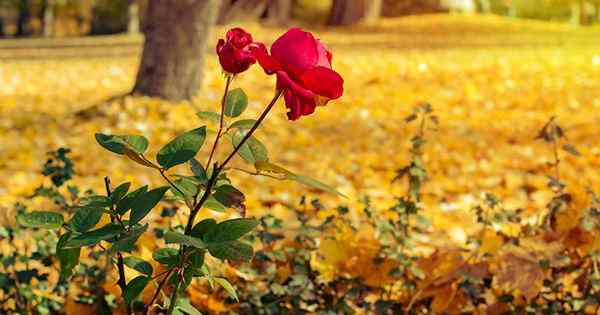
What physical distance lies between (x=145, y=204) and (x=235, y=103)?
26 centimetres

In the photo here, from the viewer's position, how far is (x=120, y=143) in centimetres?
151

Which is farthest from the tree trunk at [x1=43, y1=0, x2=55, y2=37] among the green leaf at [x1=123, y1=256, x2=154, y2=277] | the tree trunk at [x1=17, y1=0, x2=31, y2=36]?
the green leaf at [x1=123, y1=256, x2=154, y2=277]

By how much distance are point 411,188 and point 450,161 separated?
9.69 ft

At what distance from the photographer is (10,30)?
Result: 22.1 metres

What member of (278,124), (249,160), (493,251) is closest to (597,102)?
(278,124)

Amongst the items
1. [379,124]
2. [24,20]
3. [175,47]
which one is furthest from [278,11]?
[379,124]

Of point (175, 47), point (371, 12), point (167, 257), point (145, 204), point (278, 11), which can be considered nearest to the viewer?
point (145, 204)

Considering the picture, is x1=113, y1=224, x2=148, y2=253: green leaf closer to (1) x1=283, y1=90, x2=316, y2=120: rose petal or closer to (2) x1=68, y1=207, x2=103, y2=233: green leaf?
(2) x1=68, y1=207, x2=103, y2=233: green leaf

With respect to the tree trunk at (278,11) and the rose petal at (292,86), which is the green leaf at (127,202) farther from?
the tree trunk at (278,11)

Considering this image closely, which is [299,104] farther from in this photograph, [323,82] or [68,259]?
[68,259]

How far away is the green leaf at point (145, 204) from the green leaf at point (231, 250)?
107 millimetres

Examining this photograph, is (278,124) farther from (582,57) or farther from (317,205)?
(582,57)

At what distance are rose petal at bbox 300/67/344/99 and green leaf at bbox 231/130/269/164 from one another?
0.19 metres

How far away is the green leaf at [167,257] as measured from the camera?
1573mm
